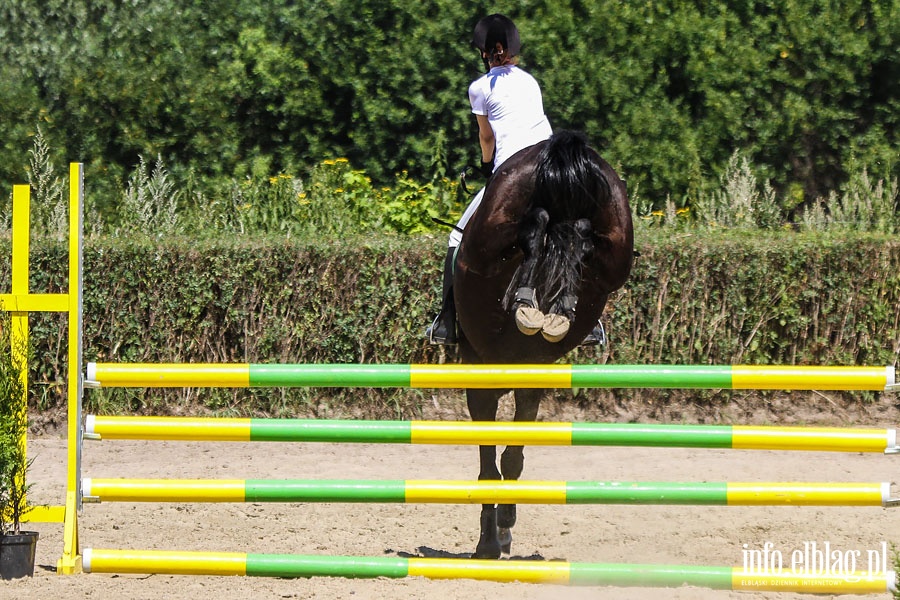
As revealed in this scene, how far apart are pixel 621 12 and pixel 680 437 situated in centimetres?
A: 982

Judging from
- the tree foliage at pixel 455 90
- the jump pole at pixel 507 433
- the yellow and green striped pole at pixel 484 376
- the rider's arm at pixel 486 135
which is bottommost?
the jump pole at pixel 507 433

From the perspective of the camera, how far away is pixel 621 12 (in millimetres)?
13547

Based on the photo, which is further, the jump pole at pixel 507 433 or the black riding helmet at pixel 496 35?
the black riding helmet at pixel 496 35

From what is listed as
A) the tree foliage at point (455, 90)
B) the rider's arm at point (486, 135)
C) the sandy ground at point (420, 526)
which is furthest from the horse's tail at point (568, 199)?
the tree foliage at point (455, 90)

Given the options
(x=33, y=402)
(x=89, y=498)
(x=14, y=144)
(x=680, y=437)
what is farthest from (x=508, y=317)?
(x=14, y=144)

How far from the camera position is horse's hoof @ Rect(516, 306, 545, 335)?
4.53m

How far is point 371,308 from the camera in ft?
32.0

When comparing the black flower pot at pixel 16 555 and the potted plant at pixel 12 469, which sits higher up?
the potted plant at pixel 12 469

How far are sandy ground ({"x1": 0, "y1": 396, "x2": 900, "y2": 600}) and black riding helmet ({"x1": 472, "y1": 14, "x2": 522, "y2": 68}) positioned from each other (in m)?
2.56

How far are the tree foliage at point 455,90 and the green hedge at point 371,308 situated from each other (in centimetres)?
360

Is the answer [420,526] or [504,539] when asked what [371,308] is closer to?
[420,526]

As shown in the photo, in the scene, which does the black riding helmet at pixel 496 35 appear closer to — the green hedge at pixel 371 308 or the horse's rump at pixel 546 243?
the horse's rump at pixel 546 243

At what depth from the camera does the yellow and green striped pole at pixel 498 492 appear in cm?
459

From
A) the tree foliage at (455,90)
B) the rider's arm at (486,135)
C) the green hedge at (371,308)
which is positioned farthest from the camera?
the tree foliage at (455,90)
